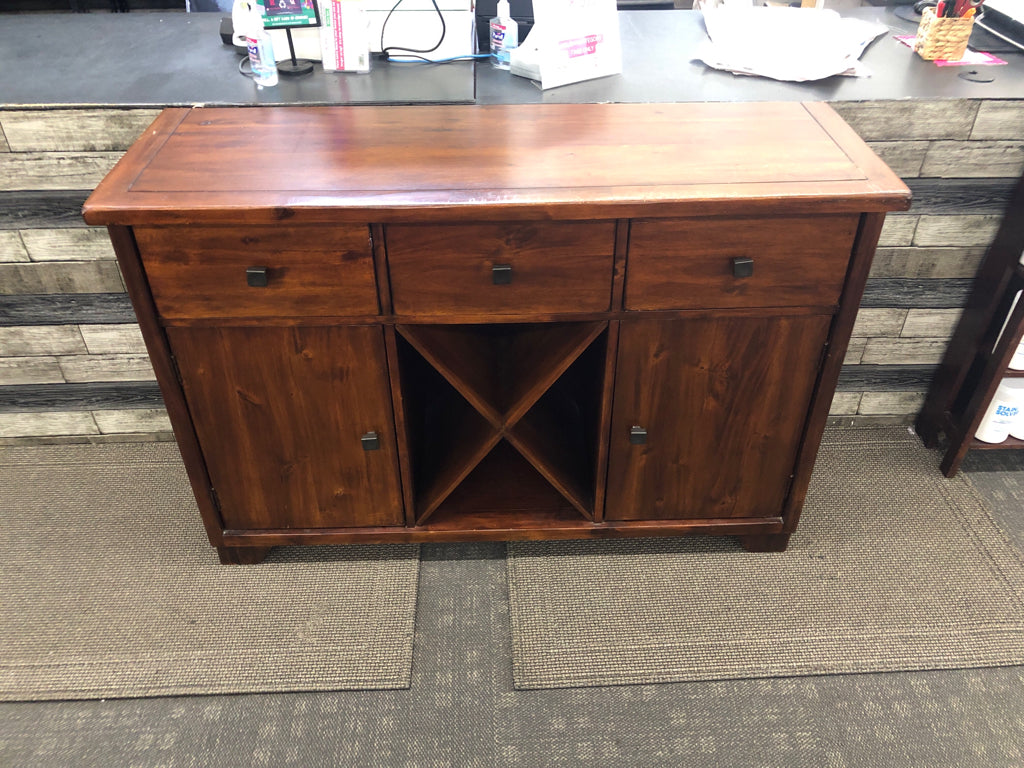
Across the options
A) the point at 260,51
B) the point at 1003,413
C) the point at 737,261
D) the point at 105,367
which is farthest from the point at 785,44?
the point at 105,367

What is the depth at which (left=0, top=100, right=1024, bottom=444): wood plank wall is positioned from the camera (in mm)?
1415

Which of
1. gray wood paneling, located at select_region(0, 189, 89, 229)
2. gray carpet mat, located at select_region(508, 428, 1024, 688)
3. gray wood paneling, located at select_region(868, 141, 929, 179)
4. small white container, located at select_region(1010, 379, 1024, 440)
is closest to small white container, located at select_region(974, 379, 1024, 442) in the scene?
small white container, located at select_region(1010, 379, 1024, 440)

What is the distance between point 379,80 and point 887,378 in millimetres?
1288

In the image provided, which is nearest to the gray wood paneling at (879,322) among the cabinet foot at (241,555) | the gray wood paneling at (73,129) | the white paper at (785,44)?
the white paper at (785,44)

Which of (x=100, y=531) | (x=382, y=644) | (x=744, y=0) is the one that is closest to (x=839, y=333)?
(x=744, y=0)

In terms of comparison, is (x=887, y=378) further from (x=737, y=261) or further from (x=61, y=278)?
(x=61, y=278)

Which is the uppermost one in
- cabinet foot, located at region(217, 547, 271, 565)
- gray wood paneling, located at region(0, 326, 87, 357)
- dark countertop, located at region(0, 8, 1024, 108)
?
dark countertop, located at region(0, 8, 1024, 108)

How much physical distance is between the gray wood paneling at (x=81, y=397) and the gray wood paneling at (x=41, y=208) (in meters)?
0.38

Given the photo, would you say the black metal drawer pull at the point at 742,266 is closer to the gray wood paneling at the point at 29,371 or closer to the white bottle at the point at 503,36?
the white bottle at the point at 503,36

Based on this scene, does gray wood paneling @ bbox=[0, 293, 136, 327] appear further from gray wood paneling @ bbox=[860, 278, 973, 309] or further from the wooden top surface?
gray wood paneling @ bbox=[860, 278, 973, 309]

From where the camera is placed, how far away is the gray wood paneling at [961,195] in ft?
4.91

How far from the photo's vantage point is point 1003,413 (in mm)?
1647

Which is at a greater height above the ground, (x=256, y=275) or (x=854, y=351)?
(x=256, y=275)

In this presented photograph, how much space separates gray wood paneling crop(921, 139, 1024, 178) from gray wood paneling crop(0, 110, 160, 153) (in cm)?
144
